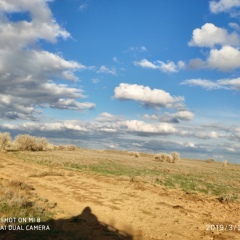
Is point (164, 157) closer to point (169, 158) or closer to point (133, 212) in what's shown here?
point (169, 158)

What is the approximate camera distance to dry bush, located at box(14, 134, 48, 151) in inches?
2618

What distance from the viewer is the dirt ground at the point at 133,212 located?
11633mm

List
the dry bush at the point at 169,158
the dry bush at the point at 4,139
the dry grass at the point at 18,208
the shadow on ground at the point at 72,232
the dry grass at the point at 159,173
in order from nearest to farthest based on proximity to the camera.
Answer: the shadow on ground at the point at 72,232, the dry grass at the point at 18,208, the dry grass at the point at 159,173, the dry bush at the point at 4,139, the dry bush at the point at 169,158

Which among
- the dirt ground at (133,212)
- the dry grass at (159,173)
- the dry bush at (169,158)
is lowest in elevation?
the dirt ground at (133,212)

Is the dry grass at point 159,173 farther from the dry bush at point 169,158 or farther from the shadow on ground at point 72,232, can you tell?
the shadow on ground at point 72,232

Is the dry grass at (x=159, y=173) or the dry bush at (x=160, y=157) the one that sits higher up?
the dry bush at (x=160, y=157)

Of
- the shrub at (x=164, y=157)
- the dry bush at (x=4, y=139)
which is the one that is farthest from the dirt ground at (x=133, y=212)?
the shrub at (x=164, y=157)

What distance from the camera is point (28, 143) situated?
67.4m

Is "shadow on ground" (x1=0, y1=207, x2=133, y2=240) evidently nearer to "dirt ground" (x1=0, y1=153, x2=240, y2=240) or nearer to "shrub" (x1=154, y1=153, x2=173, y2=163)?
"dirt ground" (x1=0, y1=153, x2=240, y2=240)

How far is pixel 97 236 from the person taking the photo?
1084 cm

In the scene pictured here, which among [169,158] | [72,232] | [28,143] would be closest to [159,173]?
[72,232]

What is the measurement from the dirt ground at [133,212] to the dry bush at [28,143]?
152 feet

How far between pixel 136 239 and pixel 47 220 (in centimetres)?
381

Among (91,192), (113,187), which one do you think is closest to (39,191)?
(91,192)
